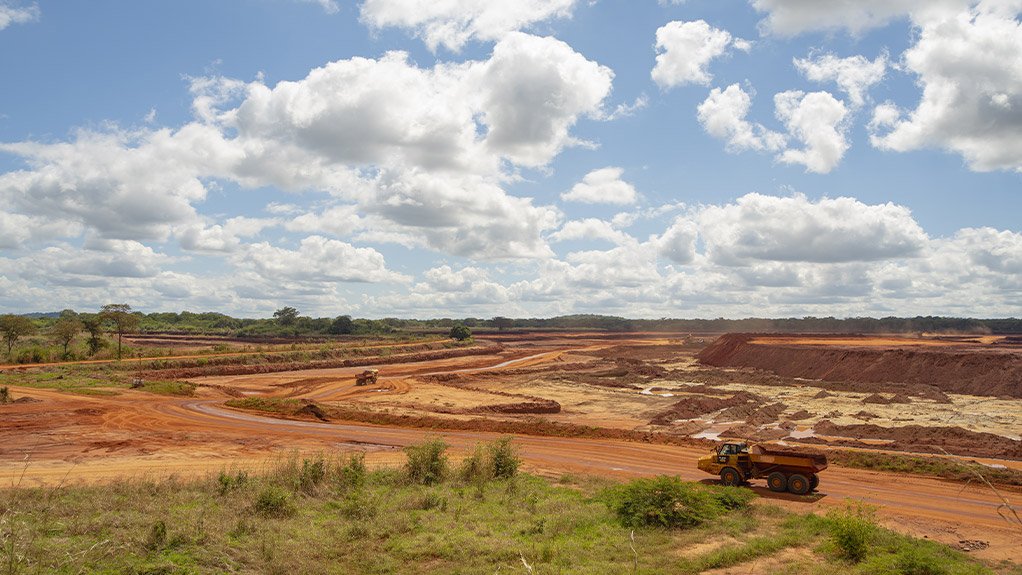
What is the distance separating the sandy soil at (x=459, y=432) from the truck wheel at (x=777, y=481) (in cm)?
45

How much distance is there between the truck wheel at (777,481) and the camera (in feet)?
79.0

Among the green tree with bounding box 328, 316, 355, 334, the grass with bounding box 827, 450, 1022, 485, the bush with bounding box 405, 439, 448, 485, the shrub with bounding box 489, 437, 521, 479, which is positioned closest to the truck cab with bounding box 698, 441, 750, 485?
the shrub with bounding box 489, 437, 521, 479

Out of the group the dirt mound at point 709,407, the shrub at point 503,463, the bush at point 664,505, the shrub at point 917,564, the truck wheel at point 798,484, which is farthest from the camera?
the dirt mound at point 709,407

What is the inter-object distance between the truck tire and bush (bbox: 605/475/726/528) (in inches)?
173

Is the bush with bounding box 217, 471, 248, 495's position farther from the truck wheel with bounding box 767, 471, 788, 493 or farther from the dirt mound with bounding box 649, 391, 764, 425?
the dirt mound with bounding box 649, 391, 764, 425

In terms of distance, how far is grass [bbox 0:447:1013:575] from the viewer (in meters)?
14.7

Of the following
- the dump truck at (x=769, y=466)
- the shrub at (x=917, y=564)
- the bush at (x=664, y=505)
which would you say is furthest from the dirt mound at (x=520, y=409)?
the shrub at (x=917, y=564)

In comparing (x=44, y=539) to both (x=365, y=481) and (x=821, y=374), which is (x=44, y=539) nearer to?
(x=365, y=481)

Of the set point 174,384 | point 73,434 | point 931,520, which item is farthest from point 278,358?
point 931,520

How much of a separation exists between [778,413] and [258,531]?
129 ft

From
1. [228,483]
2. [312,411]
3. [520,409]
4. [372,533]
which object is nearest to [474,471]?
[372,533]

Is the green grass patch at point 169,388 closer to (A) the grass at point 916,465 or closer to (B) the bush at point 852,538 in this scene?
(A) the grass at point 916,465

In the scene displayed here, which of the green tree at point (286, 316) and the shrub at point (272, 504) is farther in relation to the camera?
the green tree at point (286, 316)

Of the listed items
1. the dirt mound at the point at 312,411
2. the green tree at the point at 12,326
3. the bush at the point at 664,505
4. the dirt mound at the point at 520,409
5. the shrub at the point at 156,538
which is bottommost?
the dirt mound at the point at 520,409
